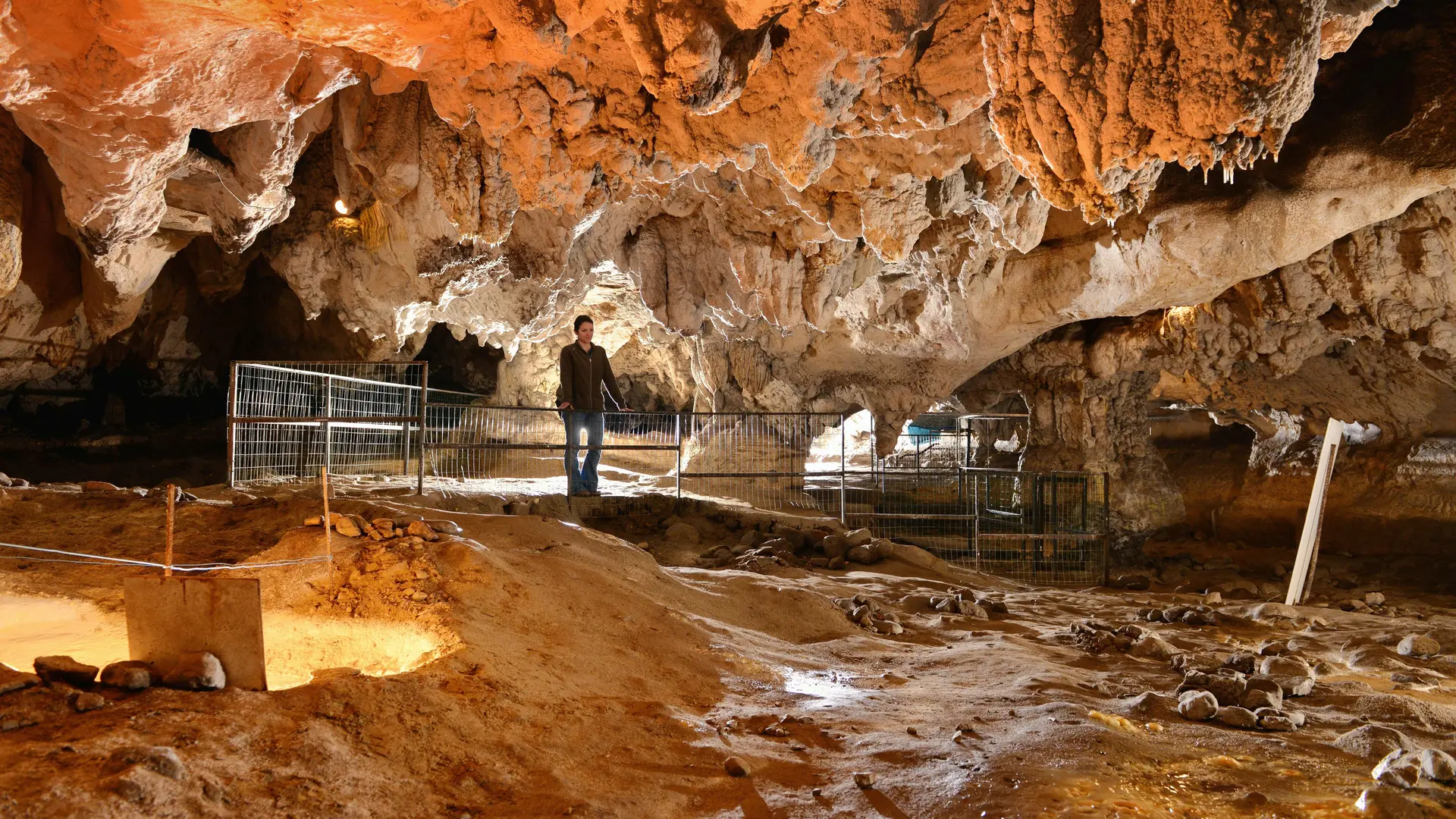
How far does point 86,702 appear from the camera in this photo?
2.28 metres

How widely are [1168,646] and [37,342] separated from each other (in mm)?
12462

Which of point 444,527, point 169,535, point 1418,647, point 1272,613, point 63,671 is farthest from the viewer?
point 1272,613

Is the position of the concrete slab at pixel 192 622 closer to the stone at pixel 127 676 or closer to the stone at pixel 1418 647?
the stone at pixel 127 676

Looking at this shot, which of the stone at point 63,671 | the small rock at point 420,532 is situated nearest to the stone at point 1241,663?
the small rock at point 420,532

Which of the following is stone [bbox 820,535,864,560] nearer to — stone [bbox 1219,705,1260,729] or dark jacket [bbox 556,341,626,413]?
dark jacket [bbox 556,341,626,413]

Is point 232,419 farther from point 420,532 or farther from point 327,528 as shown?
point 327,528

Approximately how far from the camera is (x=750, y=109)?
5285 millimetres

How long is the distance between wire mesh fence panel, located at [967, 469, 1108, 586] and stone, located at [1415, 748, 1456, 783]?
6179mm

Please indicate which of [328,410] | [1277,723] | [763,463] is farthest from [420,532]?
[763,463]

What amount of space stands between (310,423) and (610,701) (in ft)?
20.7

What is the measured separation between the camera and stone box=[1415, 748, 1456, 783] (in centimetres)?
262

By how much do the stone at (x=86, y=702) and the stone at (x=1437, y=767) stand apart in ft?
13.9

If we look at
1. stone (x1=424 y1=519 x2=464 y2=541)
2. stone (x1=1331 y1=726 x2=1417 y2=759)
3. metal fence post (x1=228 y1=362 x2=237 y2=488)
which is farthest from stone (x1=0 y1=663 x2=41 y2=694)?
metal fence post (x1=228 y1=362 x2=237 y2=488)

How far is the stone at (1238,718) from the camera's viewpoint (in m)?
3.48
